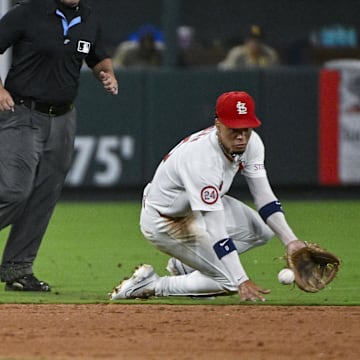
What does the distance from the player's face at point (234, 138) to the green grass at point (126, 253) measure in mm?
963

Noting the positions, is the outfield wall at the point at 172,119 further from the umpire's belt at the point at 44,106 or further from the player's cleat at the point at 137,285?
the player's cleat at the point at 137,285

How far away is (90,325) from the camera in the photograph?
6.76 m

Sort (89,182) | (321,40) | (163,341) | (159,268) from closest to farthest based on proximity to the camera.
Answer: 1. (163,341)
2. (159,268)
3. (89,182)
4. (321,40)

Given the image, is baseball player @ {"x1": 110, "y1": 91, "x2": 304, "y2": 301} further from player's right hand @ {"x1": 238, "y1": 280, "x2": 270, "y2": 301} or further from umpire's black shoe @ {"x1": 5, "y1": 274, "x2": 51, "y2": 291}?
umpire's black shoe @ {"x1": 5, "y1": 274, "x2": 51, "y2": 291}

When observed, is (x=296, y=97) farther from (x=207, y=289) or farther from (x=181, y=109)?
(x=207, y=289)

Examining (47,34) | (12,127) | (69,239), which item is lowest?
(69,239)

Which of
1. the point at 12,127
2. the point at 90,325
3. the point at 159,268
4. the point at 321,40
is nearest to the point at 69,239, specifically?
the point at 159,268

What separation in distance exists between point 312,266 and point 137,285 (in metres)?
1.07

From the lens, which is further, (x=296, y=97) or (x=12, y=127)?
(x=296, y=97)

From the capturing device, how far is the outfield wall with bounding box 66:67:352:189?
1434 cm

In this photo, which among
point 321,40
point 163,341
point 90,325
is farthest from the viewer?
point 321,40

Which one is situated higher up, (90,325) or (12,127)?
(12,127)

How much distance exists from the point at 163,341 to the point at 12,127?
8.21ft

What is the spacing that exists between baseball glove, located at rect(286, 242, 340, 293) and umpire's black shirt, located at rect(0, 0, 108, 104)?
1902mm
